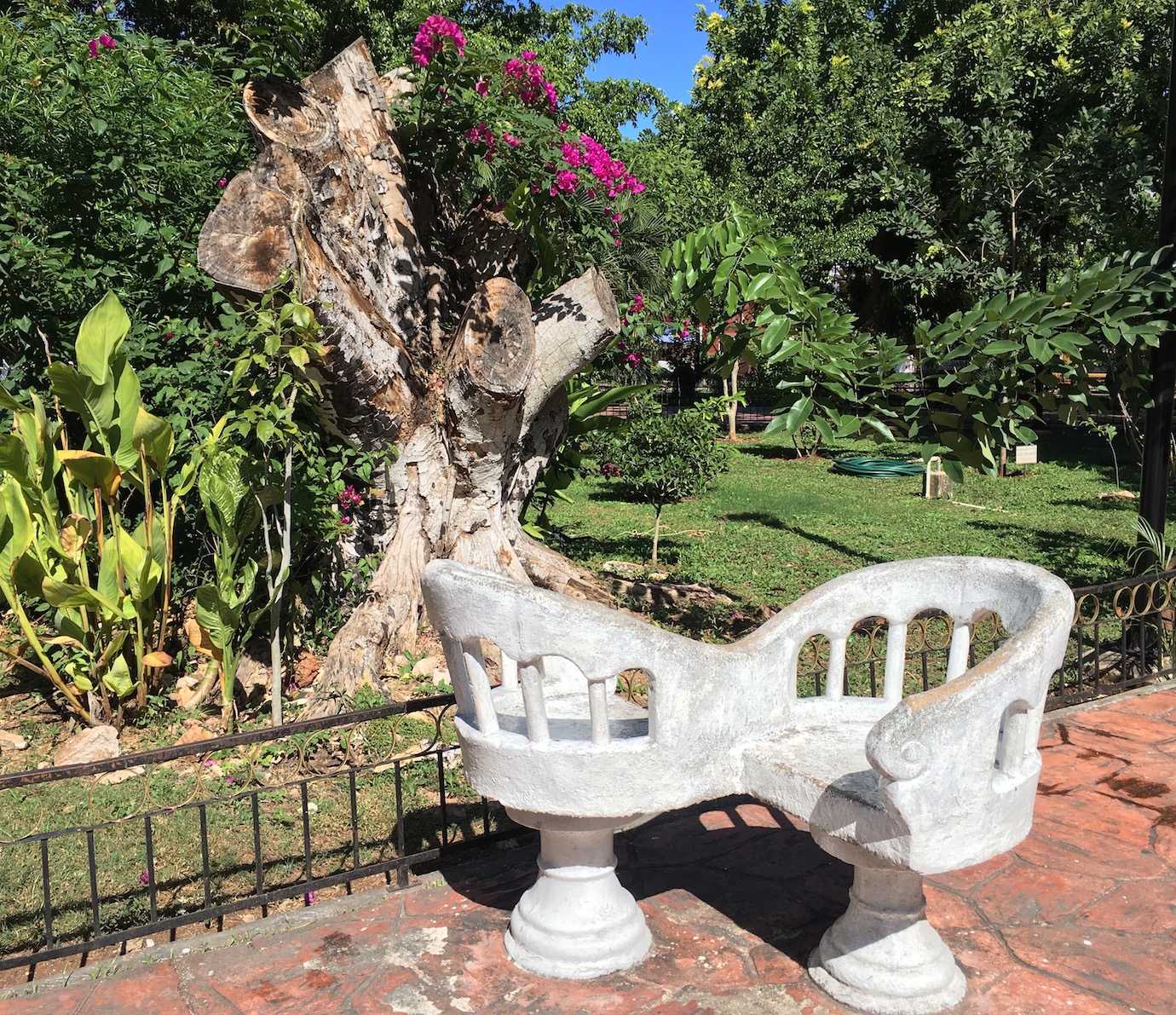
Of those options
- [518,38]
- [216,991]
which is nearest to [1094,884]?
[216,991]

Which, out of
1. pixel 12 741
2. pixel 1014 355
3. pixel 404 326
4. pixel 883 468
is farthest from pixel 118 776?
pixel 883 468

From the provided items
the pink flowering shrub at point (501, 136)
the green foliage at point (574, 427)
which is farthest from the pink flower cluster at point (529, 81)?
the green foliage at point (574, 427)

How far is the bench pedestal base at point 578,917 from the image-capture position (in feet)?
10.1

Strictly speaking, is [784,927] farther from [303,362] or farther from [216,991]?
[303,362]

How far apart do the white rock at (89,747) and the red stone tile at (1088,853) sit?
13.8 ft

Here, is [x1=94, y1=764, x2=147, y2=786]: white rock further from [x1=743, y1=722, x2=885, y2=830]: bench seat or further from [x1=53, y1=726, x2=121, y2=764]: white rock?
[x1=743, y1=722, x2=885, y2=830]: bench seat

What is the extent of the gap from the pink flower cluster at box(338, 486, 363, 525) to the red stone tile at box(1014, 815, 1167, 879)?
3.89 meters

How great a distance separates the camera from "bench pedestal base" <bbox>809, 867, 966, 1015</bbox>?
9.39ft

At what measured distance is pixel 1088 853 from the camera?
12.5 feet

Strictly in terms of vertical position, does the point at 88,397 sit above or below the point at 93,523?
above

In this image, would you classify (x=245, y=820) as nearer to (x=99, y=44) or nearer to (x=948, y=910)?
(x=948, y=910)

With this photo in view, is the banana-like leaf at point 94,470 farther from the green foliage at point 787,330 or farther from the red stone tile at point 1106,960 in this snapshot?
the red stone tile at point 1106,960

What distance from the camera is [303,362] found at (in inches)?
183

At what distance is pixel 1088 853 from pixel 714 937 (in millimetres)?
1562
